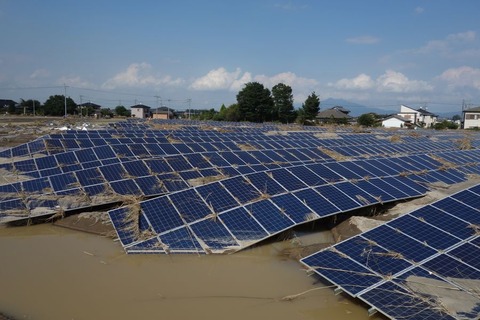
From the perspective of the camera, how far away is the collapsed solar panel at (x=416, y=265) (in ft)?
23.3

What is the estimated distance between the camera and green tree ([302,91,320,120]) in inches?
2982

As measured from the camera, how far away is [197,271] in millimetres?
9578

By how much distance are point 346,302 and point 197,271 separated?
3.74m

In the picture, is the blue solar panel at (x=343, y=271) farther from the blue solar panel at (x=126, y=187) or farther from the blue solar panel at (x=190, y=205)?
the blue solar panel at (x=126, y=187)

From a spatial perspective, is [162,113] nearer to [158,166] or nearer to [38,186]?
[158,166]

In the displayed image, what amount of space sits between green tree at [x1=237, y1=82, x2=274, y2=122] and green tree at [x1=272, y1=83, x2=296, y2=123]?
1920 millimetres

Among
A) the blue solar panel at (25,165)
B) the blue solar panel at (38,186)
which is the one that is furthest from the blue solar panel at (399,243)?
the blue solar panel at (25,165)

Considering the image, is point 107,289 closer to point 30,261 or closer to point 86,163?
point 30,261

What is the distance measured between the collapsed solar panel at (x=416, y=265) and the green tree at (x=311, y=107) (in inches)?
2633

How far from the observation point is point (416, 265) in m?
8.25

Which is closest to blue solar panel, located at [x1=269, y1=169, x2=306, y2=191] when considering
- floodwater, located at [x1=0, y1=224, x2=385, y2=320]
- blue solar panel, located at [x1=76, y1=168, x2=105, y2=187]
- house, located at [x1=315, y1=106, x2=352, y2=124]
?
floodwater, located at [x1=0, y1=224, x2=385, y2=320]

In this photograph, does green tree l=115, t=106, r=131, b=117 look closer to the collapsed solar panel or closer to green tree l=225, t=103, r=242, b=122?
green tree l=225, t=103, r=242, b=122

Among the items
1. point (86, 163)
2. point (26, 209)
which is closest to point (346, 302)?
point (26, 209)

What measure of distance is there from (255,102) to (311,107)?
1157cm
